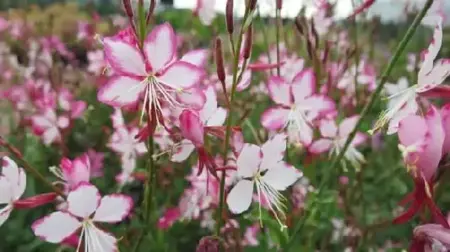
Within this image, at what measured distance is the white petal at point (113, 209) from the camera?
667 millimetres

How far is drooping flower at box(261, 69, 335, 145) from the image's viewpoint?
82cm

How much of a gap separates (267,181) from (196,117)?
105 millimetres

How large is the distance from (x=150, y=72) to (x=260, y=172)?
15 cm

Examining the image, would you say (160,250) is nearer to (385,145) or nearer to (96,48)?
(385,145)

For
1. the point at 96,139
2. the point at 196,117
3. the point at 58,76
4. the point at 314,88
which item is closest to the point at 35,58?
the point at 58,76

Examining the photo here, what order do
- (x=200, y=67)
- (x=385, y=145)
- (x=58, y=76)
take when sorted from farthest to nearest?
(x=58, y=76) < (x=385, y=145) < (x=200, y=67)

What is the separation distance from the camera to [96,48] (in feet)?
7.36

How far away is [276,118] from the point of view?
2.73ft

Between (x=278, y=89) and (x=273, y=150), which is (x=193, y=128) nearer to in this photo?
(x=273, y=150)

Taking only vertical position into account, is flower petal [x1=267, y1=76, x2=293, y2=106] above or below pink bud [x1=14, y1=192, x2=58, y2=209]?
above

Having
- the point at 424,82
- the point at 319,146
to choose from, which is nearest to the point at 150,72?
the point at 424,82

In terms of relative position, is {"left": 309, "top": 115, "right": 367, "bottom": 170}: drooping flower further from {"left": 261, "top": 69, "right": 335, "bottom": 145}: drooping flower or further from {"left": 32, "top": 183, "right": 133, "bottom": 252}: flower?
{"left": 32, "top": 183, "right": 133, "bottom": 252}: flower

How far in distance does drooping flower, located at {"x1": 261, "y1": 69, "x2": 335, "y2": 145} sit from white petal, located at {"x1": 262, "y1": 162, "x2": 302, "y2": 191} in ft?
0.45

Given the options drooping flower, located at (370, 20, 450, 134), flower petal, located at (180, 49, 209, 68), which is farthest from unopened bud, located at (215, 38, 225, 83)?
drooping flower, located at (370, 20, 450, 134)
